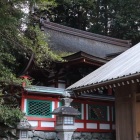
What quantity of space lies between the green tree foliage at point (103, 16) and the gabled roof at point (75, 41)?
6608 mm

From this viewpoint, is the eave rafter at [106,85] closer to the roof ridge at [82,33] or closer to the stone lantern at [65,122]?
the stone lantern at [65,122]

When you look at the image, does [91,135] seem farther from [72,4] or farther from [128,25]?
[72,4]

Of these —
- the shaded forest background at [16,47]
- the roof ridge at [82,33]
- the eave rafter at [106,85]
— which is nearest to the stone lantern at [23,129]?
the shaded forest background at [16,47]

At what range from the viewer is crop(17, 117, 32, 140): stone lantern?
25.6 feet

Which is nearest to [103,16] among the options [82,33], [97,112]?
[82,33]

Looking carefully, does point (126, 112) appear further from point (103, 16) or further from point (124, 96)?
point (103, 16)

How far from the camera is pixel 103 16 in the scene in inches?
1006

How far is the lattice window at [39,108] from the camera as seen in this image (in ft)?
28.5

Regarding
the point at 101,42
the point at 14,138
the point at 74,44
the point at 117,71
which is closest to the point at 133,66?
the point at 117,71

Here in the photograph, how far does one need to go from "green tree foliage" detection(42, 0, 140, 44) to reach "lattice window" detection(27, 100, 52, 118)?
1411 cm

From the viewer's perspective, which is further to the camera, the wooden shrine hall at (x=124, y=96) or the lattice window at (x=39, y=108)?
the lattice window at (x=39, y=108)

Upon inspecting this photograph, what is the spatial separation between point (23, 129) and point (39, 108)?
119cm

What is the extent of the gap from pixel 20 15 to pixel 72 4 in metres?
17.0

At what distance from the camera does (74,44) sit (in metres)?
14.0
